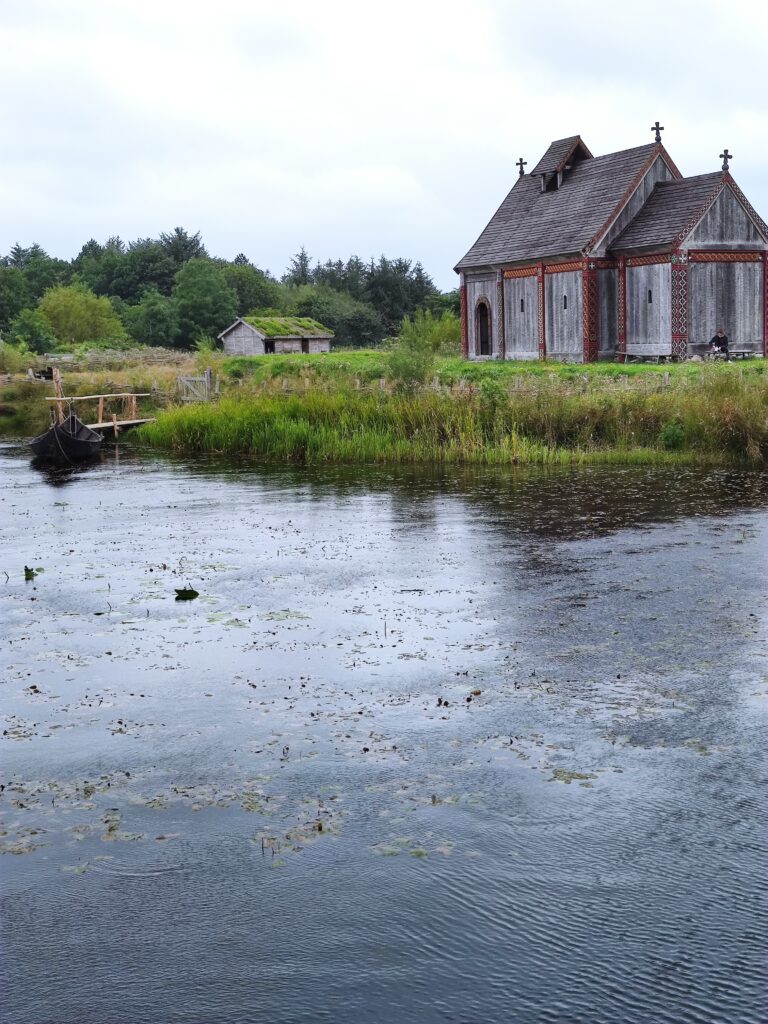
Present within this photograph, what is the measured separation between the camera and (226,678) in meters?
10.9

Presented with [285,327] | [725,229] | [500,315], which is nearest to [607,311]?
[725,229]

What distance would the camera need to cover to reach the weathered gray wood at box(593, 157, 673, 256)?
39719mm

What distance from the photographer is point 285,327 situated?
229ft

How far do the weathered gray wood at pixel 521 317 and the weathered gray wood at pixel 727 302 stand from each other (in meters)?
6.59

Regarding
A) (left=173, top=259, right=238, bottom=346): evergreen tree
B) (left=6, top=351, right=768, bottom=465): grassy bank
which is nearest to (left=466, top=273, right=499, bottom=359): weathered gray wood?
(left=6, top=351, right=768, bottom=465): grassy bank

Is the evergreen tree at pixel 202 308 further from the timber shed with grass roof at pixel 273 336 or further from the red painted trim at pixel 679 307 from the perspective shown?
the red painted trim at pixel 679 307

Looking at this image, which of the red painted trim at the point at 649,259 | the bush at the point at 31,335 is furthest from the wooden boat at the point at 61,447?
the bush at the point at 31,335

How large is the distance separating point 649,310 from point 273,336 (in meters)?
32.5

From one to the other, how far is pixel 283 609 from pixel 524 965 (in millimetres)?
7862

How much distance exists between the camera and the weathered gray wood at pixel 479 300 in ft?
148

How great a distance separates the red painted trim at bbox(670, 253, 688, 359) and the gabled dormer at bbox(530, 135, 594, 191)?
8.85 metres

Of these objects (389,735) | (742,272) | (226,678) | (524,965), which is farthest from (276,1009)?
(742,272)

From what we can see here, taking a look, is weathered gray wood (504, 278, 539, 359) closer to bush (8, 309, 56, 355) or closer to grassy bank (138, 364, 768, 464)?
grassy bank (138, 364, 768, 464)

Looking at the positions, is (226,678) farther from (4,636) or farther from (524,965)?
(524,965)
